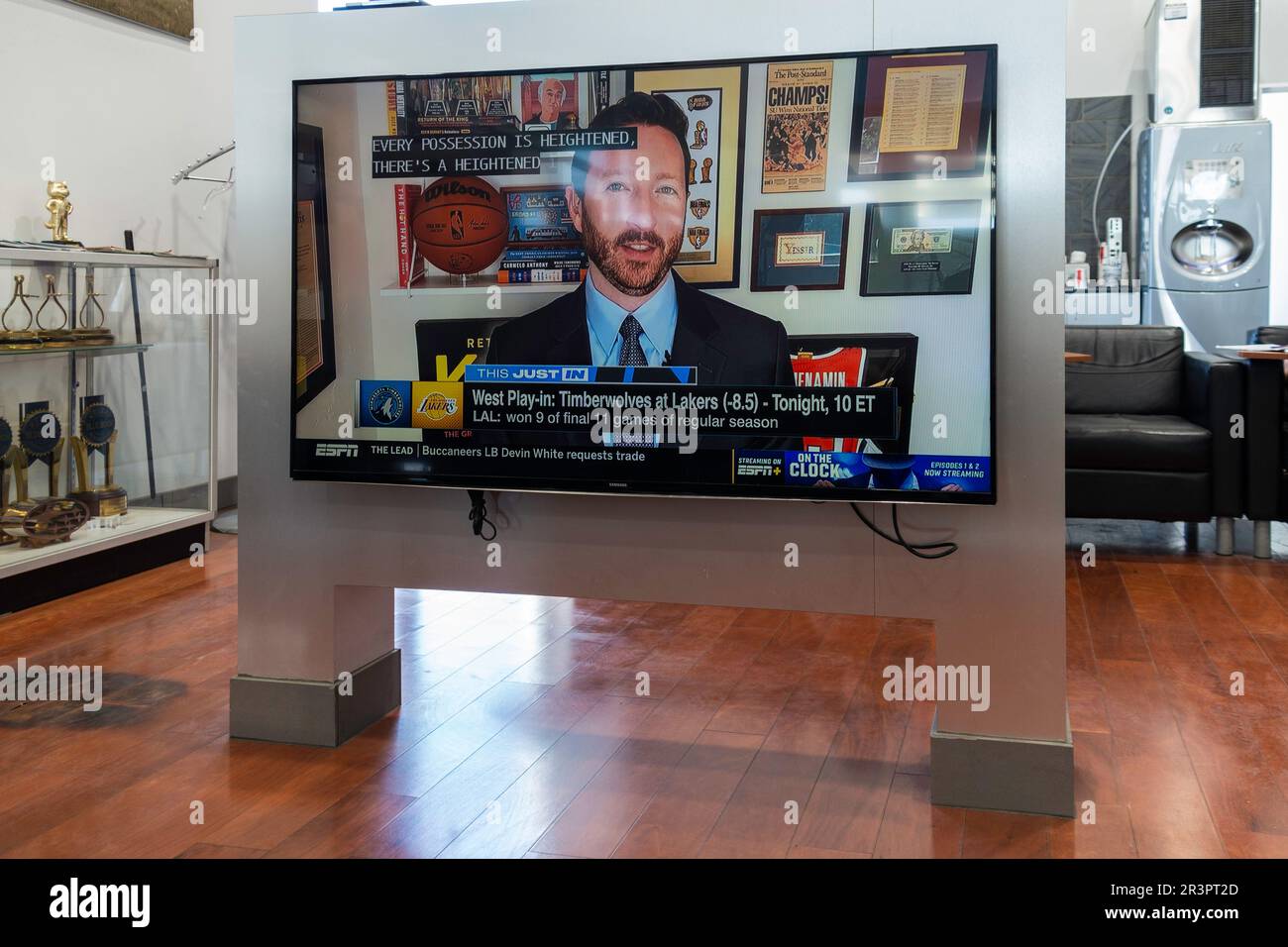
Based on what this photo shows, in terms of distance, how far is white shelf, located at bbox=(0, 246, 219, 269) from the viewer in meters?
4.23

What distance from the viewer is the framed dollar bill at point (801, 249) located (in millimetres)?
2395

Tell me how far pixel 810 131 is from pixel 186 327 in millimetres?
3457

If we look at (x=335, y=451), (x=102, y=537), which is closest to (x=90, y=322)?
(x=102, y=537)

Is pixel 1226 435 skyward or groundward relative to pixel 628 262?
groundward

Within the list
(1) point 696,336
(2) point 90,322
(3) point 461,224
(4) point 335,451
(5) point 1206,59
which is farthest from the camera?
(5) point 1206,59

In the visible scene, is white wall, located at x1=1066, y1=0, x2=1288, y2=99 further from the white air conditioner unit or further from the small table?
the small table

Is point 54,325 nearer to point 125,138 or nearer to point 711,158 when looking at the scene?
point 125,138

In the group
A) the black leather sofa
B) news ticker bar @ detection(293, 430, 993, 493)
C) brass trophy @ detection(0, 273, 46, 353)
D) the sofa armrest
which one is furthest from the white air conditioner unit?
brass trophy @ detection(0, 273, 46, 353)

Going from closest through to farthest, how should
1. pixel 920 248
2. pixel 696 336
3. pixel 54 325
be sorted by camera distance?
pixel 920 248 < pixel 696 336 < pixel 54 325

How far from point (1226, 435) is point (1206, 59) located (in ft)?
9.33

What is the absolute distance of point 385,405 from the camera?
8.79 feet

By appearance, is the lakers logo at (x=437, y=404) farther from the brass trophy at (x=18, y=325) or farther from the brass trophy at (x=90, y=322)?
the brass trophy at (x=90, y=322)
